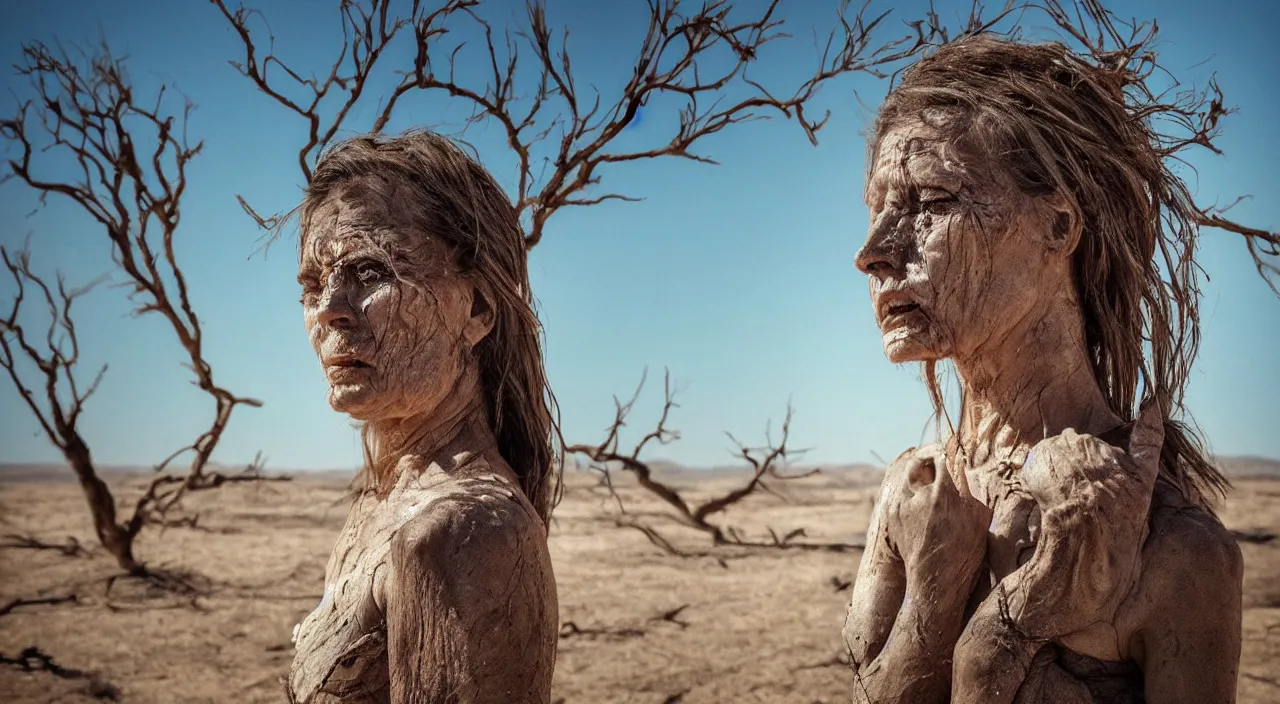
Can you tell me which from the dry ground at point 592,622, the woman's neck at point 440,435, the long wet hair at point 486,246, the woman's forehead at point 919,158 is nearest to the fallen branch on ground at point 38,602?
the dry ground at point 592,622

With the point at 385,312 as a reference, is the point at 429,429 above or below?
below

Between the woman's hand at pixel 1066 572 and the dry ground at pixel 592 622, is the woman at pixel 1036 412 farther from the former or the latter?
the dry ground at pixel 592 622

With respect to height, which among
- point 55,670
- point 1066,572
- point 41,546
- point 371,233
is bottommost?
point 55,670

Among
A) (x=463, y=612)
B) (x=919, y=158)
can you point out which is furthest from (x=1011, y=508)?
(x=463, y=612)

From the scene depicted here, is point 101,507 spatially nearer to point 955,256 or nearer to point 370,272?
point 370,272

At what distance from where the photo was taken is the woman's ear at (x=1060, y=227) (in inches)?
107

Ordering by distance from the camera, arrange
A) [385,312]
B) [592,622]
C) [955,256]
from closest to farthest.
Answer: [955,256] < [385,312] < [592,622]

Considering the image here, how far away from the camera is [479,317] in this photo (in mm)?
3379

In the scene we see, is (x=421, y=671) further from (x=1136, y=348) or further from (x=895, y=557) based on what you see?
(x=1136, y=348)

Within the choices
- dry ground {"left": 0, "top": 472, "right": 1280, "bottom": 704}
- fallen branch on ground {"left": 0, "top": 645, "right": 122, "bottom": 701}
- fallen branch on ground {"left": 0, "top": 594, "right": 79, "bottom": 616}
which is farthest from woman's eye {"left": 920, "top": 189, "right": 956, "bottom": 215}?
fallen branch on ground {"left": 0, "top": 594, "right": 79, "bottom": 616}

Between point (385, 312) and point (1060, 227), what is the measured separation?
1712 millimetres

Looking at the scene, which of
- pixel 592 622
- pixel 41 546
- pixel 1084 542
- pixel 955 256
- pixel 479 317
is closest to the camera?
pixel 1084 542

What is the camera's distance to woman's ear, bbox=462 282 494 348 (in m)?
3.35

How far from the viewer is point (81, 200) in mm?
10102
